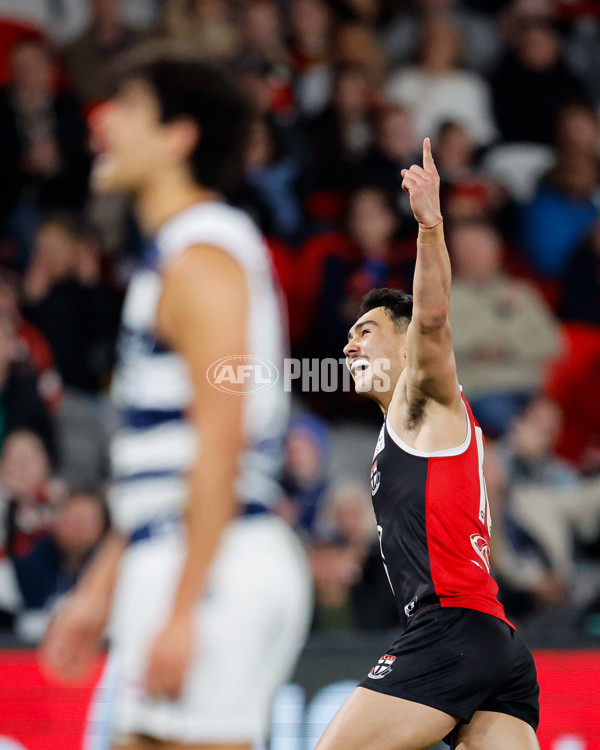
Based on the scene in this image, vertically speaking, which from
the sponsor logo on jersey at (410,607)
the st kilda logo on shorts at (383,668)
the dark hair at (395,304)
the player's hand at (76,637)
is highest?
the dark hair at (395,304)

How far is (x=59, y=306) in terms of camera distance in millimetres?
7031

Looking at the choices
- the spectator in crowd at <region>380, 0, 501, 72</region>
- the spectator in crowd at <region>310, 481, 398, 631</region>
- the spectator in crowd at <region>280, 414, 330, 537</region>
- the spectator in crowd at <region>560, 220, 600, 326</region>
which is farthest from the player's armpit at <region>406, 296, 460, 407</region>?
the spectator in crowd at <region>380, 0, 501, 72</region>

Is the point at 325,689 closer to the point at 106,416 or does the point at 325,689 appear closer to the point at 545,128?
the point at 106,416

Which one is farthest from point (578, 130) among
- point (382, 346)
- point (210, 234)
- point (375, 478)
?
point (210, 234)

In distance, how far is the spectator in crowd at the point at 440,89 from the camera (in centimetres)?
848

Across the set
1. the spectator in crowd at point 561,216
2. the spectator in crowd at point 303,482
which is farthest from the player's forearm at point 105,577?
the spectator in crowd at point 561,216

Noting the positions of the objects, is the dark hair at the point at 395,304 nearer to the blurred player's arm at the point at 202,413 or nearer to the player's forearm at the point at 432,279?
the player's forearm at the point at 432,279

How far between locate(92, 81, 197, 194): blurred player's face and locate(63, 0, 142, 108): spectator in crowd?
628 centimetres

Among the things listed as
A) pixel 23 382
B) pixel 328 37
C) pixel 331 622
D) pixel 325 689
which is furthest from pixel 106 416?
pixel 328 37

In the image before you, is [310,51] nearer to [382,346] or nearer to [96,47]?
[96,47]

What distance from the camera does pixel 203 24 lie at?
8.24 metres

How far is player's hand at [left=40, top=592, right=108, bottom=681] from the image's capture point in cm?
269

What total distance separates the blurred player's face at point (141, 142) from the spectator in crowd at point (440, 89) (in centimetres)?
606

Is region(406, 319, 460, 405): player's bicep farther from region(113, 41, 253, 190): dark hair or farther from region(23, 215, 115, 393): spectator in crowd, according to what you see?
region(23, 215, 115, 393): spectator in crowd
